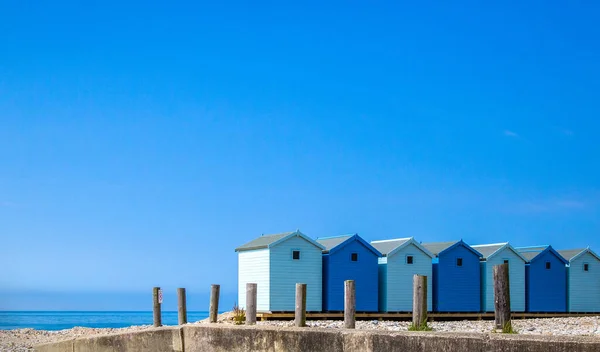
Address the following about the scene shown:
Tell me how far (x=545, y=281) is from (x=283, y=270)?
53.1 feet

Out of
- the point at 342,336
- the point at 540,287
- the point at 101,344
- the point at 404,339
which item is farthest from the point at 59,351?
the point at 540,287

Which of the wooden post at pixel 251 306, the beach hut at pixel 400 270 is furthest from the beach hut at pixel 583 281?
the wooden post at pixel 251 306

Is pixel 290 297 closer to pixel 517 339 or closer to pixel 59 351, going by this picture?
pixel 59 351

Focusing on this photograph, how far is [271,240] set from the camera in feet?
113

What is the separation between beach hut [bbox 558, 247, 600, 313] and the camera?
42812 mm

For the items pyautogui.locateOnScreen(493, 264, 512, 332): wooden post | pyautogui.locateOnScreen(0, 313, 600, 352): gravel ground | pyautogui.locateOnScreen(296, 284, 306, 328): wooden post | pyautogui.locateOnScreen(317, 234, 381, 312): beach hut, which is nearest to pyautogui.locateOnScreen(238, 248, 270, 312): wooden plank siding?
pyautogui.locateOnScreen(0, 313, 600, 352): gravel ground

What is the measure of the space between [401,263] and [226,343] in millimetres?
24882

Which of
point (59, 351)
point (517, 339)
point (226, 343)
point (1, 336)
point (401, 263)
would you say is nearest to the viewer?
point (517, 339)

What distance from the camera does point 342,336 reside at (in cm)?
1129

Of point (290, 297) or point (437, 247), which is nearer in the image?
point (290, 297)

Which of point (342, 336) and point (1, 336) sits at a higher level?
point (342, 336)

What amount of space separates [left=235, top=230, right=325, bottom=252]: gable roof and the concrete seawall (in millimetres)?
18187

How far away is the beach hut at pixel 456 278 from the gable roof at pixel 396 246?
922 mm

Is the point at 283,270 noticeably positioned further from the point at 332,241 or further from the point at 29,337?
the point at 29,337
